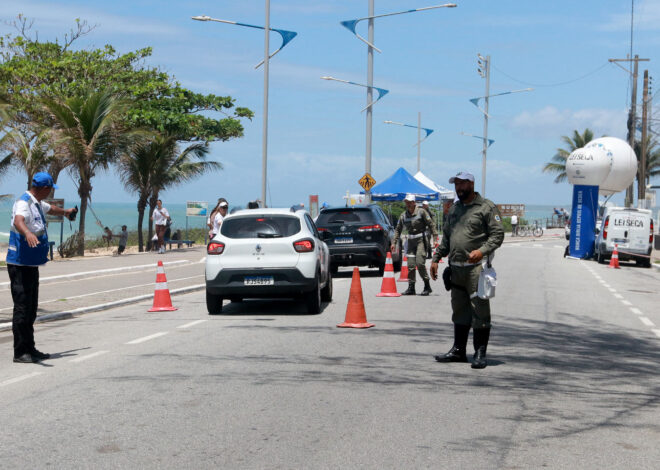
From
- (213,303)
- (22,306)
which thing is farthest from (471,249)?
(213,303)

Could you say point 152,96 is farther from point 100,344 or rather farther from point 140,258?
point 100,344

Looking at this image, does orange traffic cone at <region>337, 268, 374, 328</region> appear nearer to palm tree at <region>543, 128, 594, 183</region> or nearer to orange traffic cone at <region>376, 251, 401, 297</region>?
orange traffic cone at <region>376, 251, 401, 297</region>

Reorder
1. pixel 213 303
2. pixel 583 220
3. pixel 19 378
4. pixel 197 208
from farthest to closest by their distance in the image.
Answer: pixel 197 208
pixel 583 220
pixel 213 303
pixel 19 378

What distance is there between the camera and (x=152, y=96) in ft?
130

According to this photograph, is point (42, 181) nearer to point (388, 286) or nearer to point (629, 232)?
point (388, 286)

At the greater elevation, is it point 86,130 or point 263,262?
point 86,130

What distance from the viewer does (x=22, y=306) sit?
9477mm

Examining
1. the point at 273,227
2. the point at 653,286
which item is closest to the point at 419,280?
the point at 653,286

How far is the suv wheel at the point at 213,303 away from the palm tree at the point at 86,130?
16500mm

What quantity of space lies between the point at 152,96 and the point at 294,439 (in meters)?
35.0

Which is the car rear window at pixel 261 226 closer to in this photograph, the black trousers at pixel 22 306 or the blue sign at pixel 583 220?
the black trousers at pixel 22 306

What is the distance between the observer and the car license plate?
46.2ft

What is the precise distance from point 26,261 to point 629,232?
26815mm

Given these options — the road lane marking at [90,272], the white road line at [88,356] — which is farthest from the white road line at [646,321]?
the road lane marking at [90,272]
